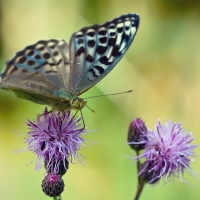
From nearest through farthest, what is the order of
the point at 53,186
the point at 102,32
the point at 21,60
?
the point at 53,186
the point at 21,60
the point at 102,32

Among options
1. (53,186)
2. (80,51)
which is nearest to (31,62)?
(80,51)

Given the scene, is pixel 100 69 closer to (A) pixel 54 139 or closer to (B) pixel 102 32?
(B) pixel 102 32

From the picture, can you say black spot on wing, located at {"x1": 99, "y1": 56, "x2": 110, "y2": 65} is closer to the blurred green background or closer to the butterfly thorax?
the butterfly thorax

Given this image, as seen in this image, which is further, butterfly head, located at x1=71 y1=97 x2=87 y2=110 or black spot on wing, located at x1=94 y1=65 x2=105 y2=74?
black spot on wing, located at x1=94 y1=65 x2=105 y2=74

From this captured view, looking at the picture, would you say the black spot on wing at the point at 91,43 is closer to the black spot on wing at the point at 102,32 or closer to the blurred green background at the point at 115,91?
the black spot on wing at the point at 102,32

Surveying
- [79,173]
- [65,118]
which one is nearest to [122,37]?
[65,118]

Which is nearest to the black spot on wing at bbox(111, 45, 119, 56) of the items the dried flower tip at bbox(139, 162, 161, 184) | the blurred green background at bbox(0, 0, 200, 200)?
the dried flower tip at bbox(139, 162, 161, 184)

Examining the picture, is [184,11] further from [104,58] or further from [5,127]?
[104,58]
